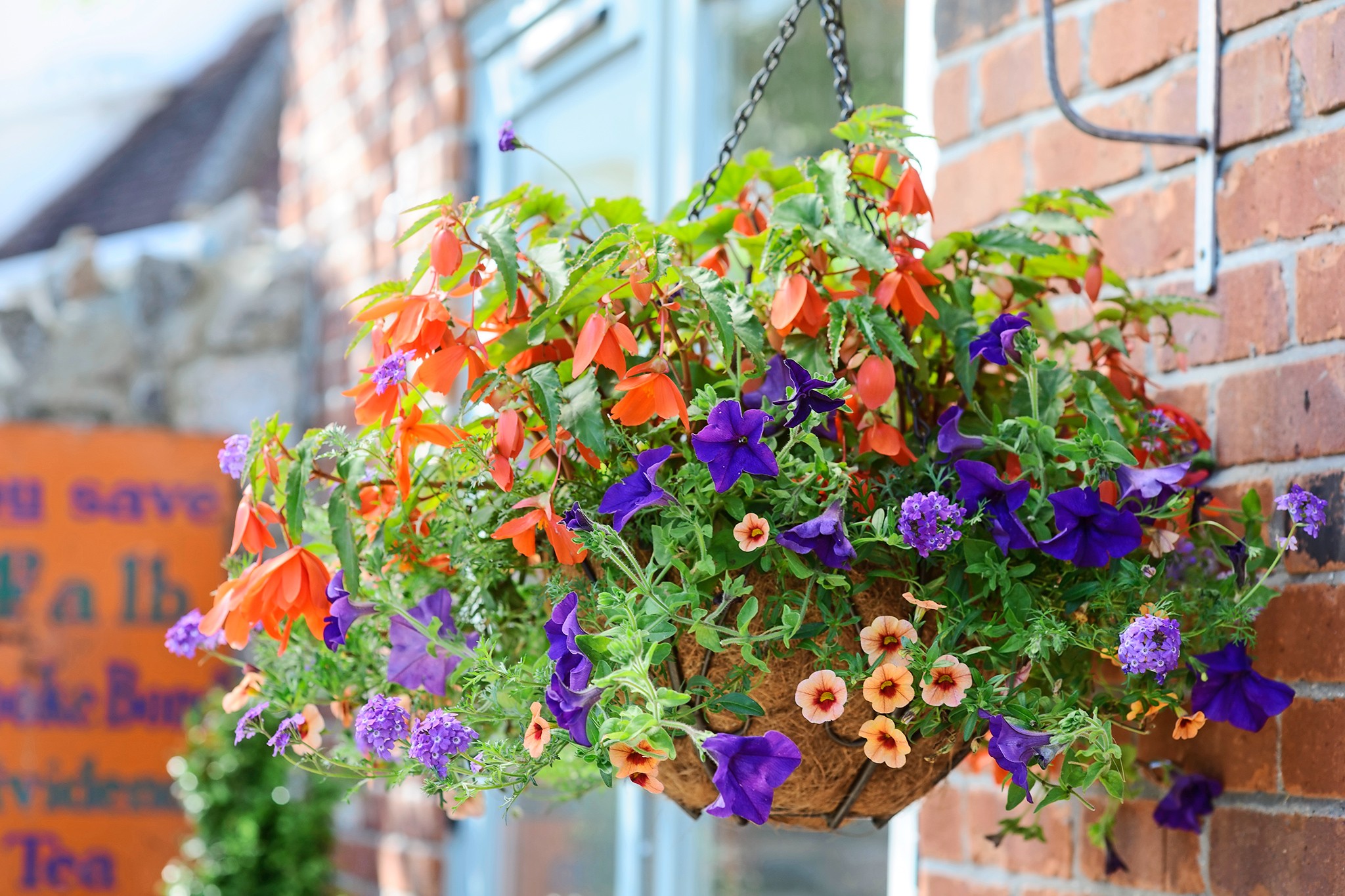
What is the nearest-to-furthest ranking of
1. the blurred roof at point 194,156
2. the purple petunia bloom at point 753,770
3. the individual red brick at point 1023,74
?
1. the purple petunia bloom at point 753,770
2. the individual red brick at point 1023,74
3. the blurred roof at point 194,156

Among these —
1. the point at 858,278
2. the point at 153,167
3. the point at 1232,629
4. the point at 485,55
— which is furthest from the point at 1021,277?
the point at 153,167

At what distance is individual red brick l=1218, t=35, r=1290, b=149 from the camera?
92 centimetres

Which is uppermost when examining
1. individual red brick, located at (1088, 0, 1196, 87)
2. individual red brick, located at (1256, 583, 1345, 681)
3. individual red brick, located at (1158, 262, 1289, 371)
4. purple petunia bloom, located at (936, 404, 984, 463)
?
individual red brick, located at (1088, 0, 1196, 87)

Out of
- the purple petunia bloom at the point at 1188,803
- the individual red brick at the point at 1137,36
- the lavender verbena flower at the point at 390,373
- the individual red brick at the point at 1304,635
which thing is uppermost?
the individual red brick at the point at 1137,36

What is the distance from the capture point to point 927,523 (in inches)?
27.2

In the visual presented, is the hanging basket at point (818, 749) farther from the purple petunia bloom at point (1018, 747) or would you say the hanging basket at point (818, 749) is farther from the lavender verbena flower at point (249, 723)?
the lavender verbena flower at point (249, 723)

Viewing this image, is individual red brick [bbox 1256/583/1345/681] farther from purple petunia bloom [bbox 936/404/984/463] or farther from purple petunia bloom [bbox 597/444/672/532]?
purple petunia bloom [bbox 597/444/672/532]

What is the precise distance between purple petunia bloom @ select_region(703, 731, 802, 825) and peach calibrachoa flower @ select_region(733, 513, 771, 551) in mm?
112

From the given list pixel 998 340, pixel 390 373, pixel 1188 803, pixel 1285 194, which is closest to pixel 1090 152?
pixel 1285 194

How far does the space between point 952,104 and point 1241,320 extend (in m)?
0.43

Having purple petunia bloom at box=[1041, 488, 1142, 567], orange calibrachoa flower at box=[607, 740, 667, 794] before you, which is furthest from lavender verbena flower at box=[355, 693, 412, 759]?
purple petunia bloom at box=[1041, 488, 1142, 567]

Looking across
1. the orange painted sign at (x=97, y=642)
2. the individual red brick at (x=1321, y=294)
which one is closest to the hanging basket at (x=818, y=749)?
the individual red brick at (x=1321, y=294)

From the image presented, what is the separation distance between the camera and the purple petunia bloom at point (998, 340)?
75 cm

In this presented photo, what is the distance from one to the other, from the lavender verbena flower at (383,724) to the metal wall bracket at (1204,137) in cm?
67
